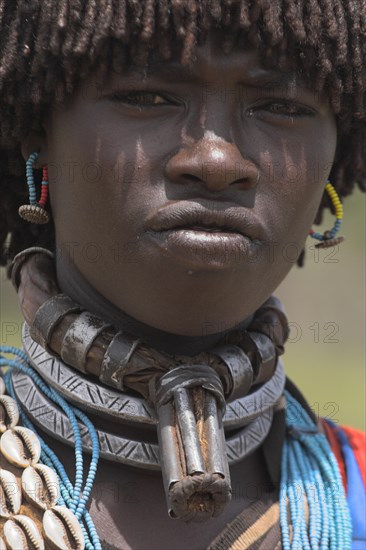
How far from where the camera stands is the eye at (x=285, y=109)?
74.4 inches

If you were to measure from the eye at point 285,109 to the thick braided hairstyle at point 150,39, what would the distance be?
5 centimetres

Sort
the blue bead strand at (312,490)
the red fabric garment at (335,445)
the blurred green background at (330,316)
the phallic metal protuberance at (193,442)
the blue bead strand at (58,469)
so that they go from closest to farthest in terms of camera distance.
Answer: the phallic metal protuberance at (193,442) < the blue bead strand at (58,469) < the blue bead strand at (312,490) < the red fabric garment at (335,445) < the blurred green background at (330,316)

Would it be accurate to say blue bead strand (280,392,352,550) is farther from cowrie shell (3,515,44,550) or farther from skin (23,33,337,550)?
cowrie shell (3,515,44,550)

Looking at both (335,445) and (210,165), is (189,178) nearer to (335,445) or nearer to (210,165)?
(210,165)

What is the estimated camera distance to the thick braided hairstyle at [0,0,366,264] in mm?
1771

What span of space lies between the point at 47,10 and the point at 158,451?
2.70 feet

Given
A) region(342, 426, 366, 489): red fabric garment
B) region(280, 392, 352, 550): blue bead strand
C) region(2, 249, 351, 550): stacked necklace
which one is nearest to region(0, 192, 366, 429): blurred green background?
region(342, 426, 366, 489): red fabric garment

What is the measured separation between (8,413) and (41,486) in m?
0.18

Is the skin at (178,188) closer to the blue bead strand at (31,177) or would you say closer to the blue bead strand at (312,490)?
the blue bead strand at (31,177)

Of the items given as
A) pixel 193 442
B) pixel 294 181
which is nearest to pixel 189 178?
pixel 294 181

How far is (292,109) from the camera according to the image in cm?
192

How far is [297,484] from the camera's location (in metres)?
2.09

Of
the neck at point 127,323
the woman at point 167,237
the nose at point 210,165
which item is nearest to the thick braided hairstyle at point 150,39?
the woman at point 167,237

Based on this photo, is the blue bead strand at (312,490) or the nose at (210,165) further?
the blue bead strand at (312,490)
